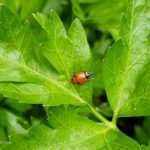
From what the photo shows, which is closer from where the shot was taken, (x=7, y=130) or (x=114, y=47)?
(x=114, y=47)

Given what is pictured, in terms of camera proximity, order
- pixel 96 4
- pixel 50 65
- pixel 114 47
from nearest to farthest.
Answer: pixel 114 47 → pixel 50 65 → pixel 96 4

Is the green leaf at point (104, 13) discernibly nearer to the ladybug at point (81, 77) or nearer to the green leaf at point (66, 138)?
the ladybug at point (81, 77)

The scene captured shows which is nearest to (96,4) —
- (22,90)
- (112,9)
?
(112,9)

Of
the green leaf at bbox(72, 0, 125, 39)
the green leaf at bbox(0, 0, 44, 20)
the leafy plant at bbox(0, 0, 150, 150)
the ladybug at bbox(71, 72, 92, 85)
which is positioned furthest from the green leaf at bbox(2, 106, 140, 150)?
the green leaf at bbox(0, 0, 44, 20)

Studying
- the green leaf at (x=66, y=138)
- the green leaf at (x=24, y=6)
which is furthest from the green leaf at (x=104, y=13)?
the green leaf at (x=66, y=138)

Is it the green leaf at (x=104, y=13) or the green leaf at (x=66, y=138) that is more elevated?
the green leaf at (x=104, y=13)

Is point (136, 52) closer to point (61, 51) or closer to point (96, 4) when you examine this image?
point (61, 51)

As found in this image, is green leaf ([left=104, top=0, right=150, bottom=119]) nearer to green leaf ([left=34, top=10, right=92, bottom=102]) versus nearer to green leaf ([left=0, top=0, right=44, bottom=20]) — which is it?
green leaf ([left=34, top=10, right=92, bottom=102])

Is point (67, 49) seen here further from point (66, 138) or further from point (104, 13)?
point (104, 13)
